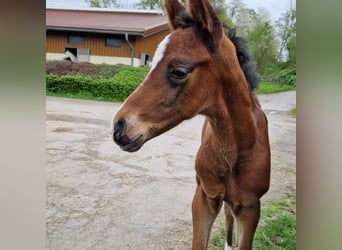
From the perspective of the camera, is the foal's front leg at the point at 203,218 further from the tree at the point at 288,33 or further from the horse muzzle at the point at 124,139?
the tree at the point at 288,33

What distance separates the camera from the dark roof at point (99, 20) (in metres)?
1.77

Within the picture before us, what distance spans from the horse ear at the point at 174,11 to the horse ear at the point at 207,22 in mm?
52

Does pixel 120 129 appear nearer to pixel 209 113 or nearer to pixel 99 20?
pixel 209 113

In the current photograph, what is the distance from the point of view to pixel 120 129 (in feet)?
5.36

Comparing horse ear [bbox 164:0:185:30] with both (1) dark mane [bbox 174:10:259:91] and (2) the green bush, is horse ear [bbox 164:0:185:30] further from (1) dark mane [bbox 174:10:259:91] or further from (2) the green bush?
(2) the green bush

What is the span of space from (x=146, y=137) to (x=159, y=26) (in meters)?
0.46

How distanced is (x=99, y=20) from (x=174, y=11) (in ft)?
1.20

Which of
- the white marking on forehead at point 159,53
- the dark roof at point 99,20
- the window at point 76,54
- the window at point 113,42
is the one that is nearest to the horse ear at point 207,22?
the white marking on forehead at point 159,53

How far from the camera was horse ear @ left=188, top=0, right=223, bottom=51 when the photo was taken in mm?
1585

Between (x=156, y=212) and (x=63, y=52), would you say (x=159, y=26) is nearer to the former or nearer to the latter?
(x=63, y=52)

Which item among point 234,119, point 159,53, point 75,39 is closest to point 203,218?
point 234,119

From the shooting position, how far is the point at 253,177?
67.1 inches

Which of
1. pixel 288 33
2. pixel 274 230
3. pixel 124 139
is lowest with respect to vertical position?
pixel 274 230
